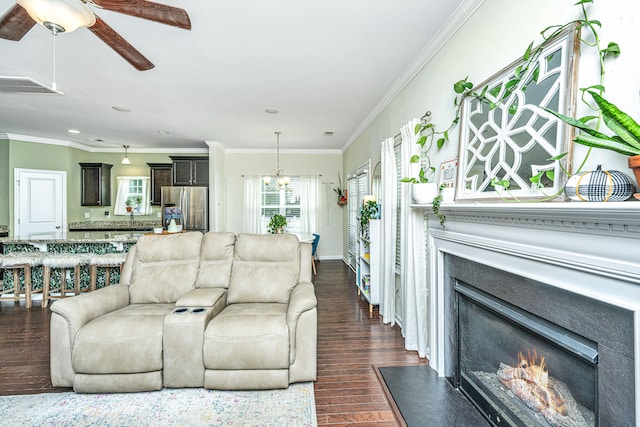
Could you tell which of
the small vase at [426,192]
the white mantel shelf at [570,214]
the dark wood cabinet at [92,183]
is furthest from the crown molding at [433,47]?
the dark wood cabinet at [92,183]

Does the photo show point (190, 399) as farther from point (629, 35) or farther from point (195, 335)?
point (629, 35)

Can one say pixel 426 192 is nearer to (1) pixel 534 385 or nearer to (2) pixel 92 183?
(1) pixel 534 385

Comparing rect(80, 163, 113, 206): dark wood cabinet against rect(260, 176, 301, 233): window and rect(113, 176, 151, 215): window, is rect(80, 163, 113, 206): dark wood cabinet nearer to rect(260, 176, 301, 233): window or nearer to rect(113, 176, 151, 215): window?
rect(113, 176, 151, 215): window

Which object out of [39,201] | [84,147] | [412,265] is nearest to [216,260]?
[412,265]

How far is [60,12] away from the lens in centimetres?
145

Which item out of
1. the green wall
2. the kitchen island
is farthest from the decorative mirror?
the green wall

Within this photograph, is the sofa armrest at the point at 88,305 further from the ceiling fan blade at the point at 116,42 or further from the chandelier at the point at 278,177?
the chandelier at the point at 278,177

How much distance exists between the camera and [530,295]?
1485 millimetres

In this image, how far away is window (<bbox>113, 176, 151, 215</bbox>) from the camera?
7305 millimetres

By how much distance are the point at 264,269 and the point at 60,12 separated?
7.21 ft

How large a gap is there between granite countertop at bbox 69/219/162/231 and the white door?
0.89 feet

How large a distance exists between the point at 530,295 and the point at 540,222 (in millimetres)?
387

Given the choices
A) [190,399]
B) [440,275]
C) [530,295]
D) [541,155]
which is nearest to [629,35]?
[541,155]

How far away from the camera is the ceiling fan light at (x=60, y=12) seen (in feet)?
4.59
